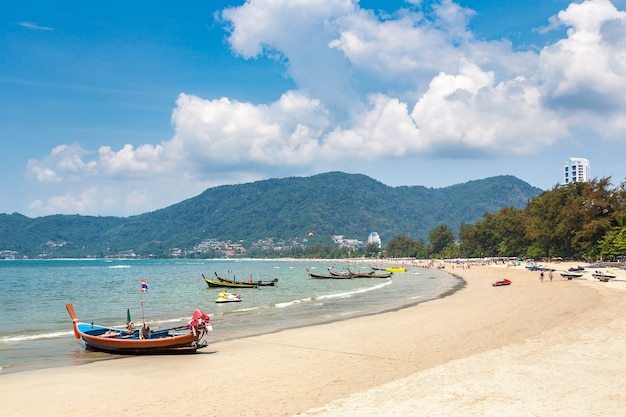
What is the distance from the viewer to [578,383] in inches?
457

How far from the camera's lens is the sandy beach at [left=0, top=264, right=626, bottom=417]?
34.5ft

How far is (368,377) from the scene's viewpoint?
44.3ft

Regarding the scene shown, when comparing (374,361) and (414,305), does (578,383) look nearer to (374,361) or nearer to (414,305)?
(374,361)

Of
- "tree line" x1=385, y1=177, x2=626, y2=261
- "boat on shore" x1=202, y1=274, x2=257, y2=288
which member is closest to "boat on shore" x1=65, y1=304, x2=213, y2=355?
"boat on shore" x1=202, y1=274, x2=257, y2=288

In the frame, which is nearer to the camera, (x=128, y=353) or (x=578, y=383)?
(x=578, y=383)

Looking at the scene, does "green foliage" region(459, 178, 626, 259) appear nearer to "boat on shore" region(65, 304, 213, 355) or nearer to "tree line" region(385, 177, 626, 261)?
"tree line" region(385, 177, 626, 261)

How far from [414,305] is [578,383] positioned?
2385 centimetres

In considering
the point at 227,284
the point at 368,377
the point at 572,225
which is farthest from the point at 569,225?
the point at 368,377

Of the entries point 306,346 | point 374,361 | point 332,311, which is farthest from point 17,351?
point 332,311

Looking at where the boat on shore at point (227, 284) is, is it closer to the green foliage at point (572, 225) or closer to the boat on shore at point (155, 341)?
the boat on shore at point (155, 341)

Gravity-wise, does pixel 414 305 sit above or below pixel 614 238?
below

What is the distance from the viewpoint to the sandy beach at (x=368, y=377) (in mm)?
10508

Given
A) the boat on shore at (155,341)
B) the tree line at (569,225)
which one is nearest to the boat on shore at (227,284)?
the boat on shore at (155,341)

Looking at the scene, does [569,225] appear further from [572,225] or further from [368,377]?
[368,377]
